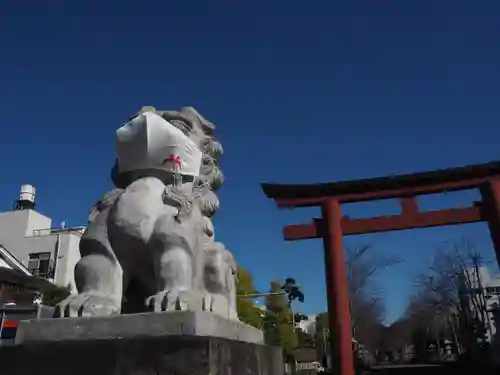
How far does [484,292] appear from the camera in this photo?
78.3ft

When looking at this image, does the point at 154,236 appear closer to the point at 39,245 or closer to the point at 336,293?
the point at 336,293

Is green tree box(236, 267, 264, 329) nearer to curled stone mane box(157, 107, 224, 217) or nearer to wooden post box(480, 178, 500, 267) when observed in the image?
wooden post box(480, 178, 500, 267)

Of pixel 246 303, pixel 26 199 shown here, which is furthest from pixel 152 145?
pixel 26 199

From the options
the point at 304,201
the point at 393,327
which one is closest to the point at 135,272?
the point at 304,201

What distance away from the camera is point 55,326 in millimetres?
2242

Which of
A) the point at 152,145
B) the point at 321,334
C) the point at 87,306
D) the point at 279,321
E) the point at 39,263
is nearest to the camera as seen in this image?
the point at 87,306

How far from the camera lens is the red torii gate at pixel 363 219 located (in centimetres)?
1145

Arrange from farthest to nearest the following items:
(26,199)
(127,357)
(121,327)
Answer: (26,199)
(121,327)
(127,357)

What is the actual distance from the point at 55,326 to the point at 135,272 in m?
0.53

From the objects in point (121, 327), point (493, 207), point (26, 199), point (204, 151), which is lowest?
point (121, 327)

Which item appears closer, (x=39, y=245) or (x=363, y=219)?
(x=363, y=219)

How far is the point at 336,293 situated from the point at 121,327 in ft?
33.2

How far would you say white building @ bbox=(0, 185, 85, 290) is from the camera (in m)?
19.2

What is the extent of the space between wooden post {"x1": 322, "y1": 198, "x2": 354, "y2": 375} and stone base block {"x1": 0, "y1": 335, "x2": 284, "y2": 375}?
9579mm
